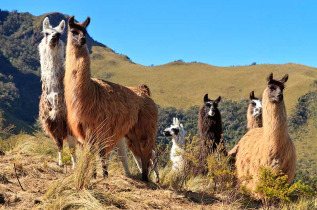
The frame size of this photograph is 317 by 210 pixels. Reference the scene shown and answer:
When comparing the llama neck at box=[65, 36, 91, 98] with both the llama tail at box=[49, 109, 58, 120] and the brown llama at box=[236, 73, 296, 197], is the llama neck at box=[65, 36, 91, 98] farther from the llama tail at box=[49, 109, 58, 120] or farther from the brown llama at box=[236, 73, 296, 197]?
the brown llama at box=[236, 73, 296, 197]

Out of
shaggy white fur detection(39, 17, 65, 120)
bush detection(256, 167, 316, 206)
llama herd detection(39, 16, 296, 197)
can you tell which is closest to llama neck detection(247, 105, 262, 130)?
llama herd detection(39, 16, 296, 197)

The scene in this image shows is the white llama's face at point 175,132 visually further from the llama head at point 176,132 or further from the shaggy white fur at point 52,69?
the shaggy white fur at point 52,69

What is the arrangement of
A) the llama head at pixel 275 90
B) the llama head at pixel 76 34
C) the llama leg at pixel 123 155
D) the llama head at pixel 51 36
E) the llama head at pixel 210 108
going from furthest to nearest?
the llama head at pixel 210 108 → the llama leg at pixel 123 155 → the llama head at pixel 51 36 → the llama head at pixel 275 90 → the llama head at pixel 76 34

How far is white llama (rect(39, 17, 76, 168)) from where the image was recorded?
6.32 meters

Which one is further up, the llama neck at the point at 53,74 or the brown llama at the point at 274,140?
the llama neck at the point at 53,74

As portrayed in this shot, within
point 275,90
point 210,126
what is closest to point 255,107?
point 210,126

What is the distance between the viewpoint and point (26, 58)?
84188mm

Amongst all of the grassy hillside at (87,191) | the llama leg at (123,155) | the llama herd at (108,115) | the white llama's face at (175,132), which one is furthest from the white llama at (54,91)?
the white llama's face at (175,132)

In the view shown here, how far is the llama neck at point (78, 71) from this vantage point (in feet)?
17.0

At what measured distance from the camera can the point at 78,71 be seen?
5.26 meters

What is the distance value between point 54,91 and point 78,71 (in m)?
1.28

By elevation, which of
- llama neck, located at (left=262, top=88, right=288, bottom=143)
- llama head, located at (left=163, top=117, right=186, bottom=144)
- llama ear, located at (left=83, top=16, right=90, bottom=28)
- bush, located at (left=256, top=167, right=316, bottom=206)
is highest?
llama ear, located at (left=83, top=16, right=90, bottom=28)

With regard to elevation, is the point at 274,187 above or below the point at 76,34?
A: below

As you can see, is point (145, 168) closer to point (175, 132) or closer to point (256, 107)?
point (175, 132)
